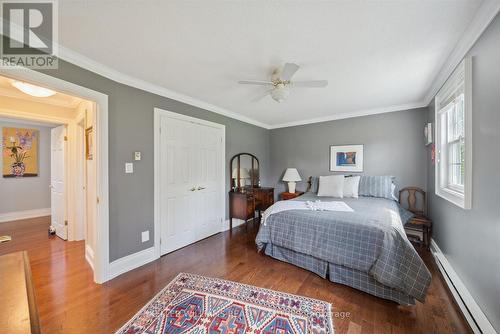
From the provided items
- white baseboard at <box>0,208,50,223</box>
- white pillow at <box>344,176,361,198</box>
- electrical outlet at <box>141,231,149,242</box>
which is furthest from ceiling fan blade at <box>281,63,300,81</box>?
white baseboard at <box>0,208,50,223</box>

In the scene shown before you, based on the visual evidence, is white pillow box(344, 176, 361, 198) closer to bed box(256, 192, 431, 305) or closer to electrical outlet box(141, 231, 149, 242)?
bed box(256, 192, 431, 305)

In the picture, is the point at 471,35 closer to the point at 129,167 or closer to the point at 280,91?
the point at 280,91

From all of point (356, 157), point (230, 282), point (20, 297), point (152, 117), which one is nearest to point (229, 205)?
point (230, 282)

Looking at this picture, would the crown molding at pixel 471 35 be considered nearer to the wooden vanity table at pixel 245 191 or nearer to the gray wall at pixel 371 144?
the gray wall at pixel 371 144

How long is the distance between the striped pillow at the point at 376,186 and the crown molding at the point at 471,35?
163 cm

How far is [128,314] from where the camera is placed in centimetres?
163

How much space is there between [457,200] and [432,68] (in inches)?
57.1

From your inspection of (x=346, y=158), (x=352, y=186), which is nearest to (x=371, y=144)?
(x=346, y=158)

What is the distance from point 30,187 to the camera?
452cm

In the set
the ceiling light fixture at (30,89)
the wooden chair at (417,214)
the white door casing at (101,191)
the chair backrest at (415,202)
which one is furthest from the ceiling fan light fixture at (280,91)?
the chair backrest at (415,202)

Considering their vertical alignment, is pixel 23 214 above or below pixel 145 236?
below

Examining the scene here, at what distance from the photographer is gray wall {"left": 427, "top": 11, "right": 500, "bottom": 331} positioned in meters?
1.28

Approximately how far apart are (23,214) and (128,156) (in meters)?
4.41

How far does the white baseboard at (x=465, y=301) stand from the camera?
136cm
